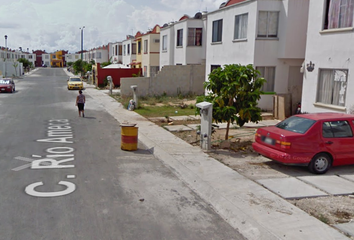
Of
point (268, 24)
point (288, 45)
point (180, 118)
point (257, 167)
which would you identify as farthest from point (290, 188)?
point (268, 24)

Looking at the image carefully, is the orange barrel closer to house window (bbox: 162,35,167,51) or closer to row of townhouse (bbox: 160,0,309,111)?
row of townhouse (bbox: 160,0,309,111)

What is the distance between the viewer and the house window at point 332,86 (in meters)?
13.4

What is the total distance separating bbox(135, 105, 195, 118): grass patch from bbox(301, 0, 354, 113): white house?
7.20 metres

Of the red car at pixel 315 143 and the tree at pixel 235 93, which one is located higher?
the tree at pixel 235 93

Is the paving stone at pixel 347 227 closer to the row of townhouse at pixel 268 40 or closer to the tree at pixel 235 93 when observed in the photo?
the tree at pixel 235 93

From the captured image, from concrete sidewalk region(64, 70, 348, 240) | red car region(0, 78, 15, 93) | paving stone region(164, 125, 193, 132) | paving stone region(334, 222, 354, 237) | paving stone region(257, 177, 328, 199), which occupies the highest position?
red car region(0, 78, 15, 93)

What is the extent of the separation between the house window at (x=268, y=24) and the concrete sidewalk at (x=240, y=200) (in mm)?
9491

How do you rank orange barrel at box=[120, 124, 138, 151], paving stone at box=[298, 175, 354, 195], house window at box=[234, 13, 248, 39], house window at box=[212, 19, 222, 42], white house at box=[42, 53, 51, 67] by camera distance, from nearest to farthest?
paving stone at box=[298, 175, 354, 195] < orange barrel at box=[120, 124, 138, 151] < house window at box=[234, 13, 248, 39] < house window at box=[212, 19, 222, 42] < white house at box=[42, 53, 51, 67]

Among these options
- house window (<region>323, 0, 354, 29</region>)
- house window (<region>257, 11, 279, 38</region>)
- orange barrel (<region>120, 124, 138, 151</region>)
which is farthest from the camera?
house window (<region>257, 11, 279, 38</region>)

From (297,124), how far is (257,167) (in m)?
1.64

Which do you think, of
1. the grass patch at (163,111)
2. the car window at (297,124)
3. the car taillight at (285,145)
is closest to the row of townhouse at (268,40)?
the grass patch at (163,111)

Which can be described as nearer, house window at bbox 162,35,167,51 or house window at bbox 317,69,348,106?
house window at bbox 317,69,348,106

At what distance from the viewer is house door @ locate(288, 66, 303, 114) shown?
18.0 metres

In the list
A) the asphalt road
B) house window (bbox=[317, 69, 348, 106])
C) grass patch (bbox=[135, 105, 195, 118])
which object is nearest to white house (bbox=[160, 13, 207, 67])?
grass patch (bbox=[135, 105, 195, 118])
